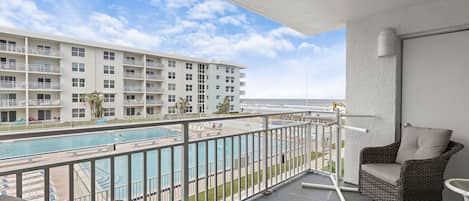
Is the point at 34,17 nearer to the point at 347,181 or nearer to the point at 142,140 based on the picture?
the point at 142,140

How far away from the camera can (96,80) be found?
4797 millimetres

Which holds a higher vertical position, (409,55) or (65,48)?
(65,48)

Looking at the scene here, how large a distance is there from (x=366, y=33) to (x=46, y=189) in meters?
3.40

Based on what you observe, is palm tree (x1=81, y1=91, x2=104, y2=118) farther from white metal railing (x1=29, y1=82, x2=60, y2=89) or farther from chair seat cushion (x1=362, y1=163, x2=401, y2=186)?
chair seat cushion (x1=362, y1=163, x2=401, y2=186)

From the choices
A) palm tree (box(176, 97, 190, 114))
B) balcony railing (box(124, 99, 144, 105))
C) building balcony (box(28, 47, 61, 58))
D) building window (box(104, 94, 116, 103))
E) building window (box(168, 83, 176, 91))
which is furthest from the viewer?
building window (box(168, 83, 176, 91))

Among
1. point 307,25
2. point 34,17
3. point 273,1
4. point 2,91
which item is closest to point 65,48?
point 2,91

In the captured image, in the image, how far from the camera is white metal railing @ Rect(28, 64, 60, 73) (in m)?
3.83

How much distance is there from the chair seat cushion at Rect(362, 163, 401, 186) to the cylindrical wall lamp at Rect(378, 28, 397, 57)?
124cm

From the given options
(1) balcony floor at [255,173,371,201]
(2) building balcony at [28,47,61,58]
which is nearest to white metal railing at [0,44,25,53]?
(2) building balcony at [28,47,61,58]

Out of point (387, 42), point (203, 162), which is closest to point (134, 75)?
point (203, 162)

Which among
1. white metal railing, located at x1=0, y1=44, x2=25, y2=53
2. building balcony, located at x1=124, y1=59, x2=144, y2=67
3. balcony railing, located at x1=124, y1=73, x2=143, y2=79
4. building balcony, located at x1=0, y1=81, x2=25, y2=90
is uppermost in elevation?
building balcony, located at x1=124, y1=59, x2=144, y2=67

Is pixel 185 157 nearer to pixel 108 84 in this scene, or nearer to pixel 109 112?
pixel 109 112

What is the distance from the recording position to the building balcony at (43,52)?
3861mm

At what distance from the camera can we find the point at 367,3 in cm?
235
